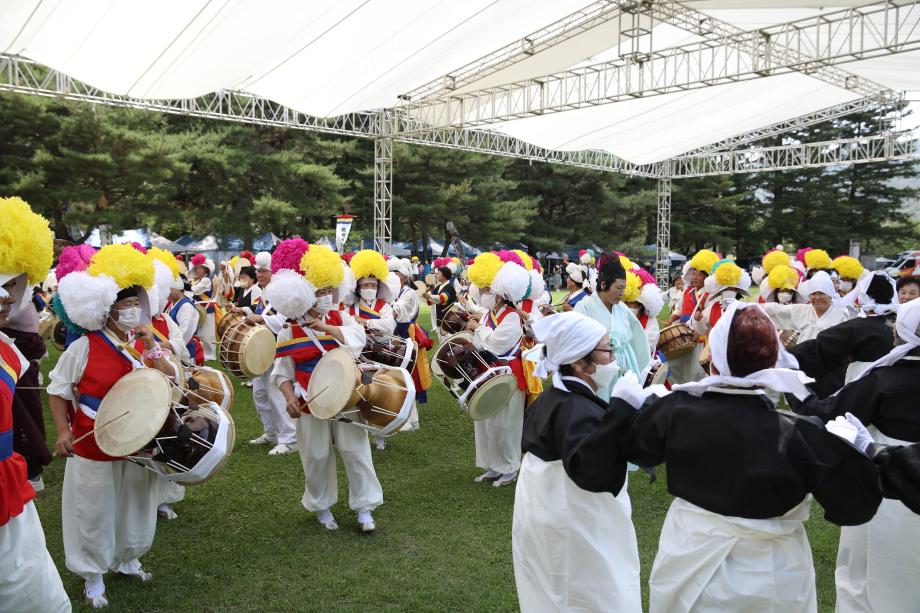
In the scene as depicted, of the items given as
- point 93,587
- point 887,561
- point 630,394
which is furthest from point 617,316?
point 93,587

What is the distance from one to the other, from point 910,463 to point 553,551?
4.61ft

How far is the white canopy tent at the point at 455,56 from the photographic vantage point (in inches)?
Answer: 470

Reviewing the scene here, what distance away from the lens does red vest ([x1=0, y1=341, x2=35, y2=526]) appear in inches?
115

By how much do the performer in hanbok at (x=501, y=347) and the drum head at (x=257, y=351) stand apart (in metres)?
1.76

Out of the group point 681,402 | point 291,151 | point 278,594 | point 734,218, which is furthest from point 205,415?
point 734,218

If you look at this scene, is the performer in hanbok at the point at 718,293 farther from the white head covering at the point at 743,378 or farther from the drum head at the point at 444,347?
the white head covering at the point at 743,378

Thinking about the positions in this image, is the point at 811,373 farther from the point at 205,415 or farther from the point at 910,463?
the point at 205,415

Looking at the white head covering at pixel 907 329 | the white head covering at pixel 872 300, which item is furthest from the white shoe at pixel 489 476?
the white head covering at pixel 907 329

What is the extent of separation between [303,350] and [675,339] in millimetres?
4201

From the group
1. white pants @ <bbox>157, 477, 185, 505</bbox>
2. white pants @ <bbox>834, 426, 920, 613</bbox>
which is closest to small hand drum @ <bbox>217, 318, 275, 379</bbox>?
white pants @ <bbox>157, 477, 185, 505</bbox>

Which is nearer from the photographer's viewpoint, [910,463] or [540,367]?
[910,463]

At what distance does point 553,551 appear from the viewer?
3205 mm

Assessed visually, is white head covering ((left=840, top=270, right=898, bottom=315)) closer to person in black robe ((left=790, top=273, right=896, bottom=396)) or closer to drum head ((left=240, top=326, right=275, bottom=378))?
person in black robe ((left=790, top=273, right=896, bottom=396))

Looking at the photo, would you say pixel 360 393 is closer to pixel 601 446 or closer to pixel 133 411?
pixel 133 411
